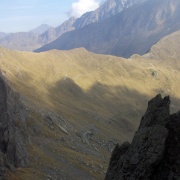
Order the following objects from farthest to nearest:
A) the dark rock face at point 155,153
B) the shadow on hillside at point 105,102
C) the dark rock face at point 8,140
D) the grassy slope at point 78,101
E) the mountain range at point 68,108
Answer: the shadow on hillside at point 105,102
the grassy slope at point 78,101
the mountain range at point 68,108
the dark rock face at point 8,140
the dark rock face at point 155,153

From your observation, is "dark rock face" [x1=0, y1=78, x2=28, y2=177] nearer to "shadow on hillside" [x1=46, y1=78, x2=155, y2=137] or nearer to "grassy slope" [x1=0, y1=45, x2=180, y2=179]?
"grassy slope" [x1=0, y1=45, x2=180, y2=179]

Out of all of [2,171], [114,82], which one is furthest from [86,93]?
[2,171]

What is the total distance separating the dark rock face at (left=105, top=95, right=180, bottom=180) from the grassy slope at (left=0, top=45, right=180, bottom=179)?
18281 millimetres

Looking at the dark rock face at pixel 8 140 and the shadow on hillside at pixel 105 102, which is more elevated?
the shadow on hillside at pixel 105 102

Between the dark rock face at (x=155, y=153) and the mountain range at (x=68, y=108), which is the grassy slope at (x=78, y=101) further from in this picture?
the dark rock face at (x=155, y=153)

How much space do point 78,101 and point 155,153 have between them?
322ft

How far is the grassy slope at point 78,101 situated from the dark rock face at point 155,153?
18.3m

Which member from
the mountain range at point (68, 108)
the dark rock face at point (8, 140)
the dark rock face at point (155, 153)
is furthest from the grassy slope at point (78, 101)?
the dark rock face at point (155, 153)

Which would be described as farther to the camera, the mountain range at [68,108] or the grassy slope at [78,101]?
the grassy slope at [78,101]

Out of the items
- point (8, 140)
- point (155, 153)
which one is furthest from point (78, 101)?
point (155, 153)

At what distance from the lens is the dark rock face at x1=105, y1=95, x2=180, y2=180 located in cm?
2114

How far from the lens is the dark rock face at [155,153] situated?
2114 centimetres

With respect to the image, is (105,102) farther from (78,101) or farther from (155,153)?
(155,153)

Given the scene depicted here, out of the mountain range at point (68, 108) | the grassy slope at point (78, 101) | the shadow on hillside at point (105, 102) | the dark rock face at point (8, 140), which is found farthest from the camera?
the shadow on hillside at point (105, 102)
